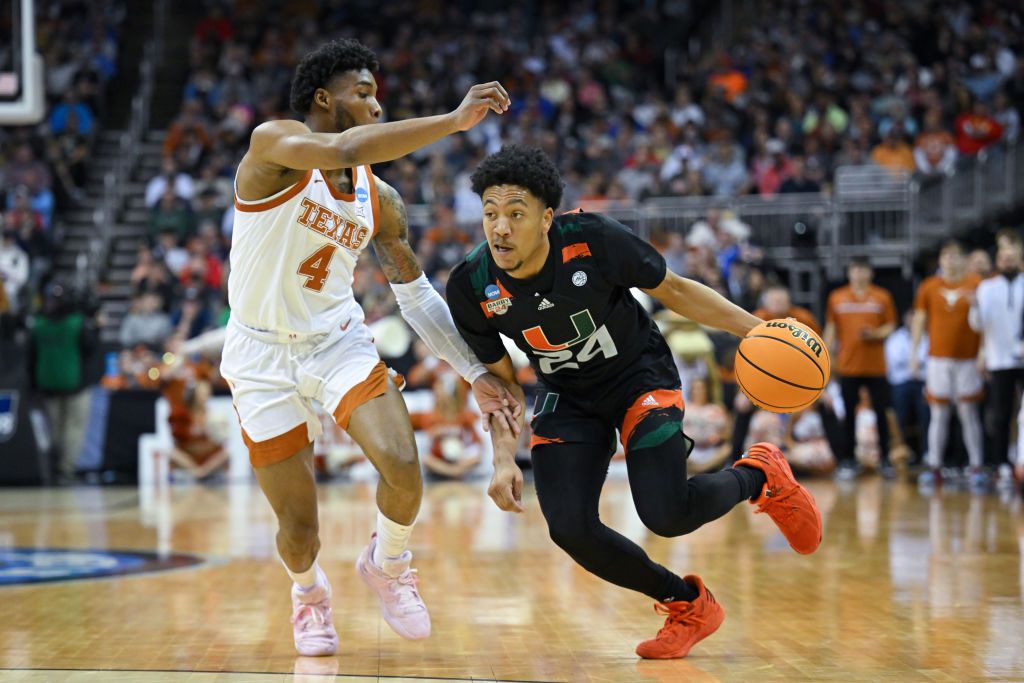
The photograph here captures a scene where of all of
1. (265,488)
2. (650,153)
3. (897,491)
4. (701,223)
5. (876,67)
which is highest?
(876,67)

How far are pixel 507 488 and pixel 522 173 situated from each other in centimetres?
Result: 117

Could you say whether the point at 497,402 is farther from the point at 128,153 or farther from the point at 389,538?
the point at 128,153

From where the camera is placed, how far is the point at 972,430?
12.7 meters

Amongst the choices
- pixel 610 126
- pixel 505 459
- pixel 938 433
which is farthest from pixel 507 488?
pixel 610 126

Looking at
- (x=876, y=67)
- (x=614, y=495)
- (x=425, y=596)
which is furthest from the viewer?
(x=876, y=67)

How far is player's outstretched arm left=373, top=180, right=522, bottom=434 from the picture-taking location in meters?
5.32

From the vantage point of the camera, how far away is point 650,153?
18.7 metres

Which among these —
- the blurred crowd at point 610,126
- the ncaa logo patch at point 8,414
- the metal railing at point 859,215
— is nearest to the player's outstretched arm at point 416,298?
the blurred crowd at point 610,126

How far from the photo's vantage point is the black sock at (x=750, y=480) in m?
5.14

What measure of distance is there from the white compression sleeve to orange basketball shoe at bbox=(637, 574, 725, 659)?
121 centimetres

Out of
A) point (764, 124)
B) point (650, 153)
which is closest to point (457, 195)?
point (650, 153)

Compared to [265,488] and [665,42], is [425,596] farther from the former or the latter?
[665,42]

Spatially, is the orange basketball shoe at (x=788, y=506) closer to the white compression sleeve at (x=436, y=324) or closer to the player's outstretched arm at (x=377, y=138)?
the white compression sleeve at (x=436, y=324)

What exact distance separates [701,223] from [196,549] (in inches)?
365
